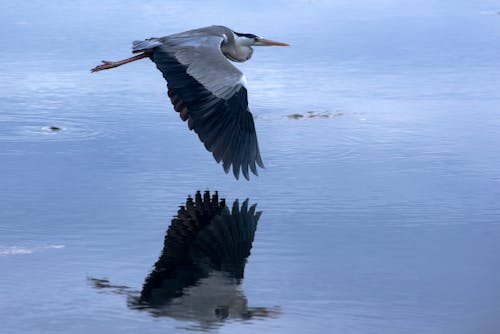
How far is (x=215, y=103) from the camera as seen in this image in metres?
7.64

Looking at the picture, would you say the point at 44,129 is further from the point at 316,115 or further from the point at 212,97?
the point at 316,115

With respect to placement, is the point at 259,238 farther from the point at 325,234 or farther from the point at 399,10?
the point at 399,10

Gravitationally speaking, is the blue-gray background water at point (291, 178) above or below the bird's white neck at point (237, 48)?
below

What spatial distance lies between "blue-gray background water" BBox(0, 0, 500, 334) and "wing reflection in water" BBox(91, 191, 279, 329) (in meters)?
0.08

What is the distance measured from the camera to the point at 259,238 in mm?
6730

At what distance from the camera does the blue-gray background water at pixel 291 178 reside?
5.70 meters

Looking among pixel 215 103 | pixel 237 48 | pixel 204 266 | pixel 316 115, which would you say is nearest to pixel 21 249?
pixel 204 266

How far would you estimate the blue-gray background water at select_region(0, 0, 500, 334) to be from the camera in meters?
5.70

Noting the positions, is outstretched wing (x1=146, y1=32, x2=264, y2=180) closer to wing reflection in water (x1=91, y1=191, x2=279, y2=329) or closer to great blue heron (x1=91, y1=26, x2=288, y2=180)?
great blue heron (x1=91, y1=26, x2=288, y2=180)

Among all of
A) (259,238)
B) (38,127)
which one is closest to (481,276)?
(259,238)

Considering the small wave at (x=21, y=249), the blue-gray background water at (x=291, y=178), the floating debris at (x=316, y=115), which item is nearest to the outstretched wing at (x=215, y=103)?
the blue-gray background water at (x=291, y=178)

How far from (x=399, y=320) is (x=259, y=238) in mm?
1452

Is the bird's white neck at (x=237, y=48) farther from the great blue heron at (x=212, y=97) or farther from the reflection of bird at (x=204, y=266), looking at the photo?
the reflection of bird at (x=204, y=266)

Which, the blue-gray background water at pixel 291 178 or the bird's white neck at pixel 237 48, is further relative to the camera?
the bird's white neck at pixel 237 48
